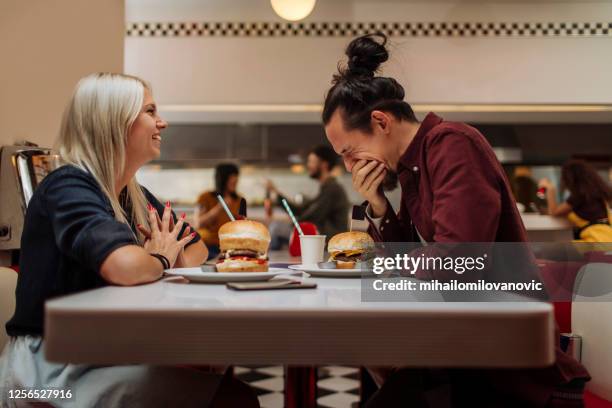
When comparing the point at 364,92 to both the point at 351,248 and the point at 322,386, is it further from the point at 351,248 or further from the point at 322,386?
the point at 322,386

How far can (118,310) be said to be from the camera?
38.1 inches

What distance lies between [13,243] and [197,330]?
A: 6.45ft

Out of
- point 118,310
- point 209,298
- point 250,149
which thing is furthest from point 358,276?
point 250,149

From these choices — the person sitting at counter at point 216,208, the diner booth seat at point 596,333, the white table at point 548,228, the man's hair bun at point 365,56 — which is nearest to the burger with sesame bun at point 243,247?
the man's hair bun at point 365,56

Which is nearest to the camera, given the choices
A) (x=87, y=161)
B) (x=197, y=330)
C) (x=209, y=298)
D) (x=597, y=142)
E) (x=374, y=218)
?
(x=197, y=330)

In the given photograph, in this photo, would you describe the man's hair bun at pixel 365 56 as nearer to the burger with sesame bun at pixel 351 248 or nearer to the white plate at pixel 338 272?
the burger with sesame bun at pixel 351 248

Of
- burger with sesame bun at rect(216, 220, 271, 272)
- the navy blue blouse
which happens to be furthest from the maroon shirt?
the navy blue blouse

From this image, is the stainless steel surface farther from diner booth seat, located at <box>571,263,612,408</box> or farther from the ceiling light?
the ceiling light

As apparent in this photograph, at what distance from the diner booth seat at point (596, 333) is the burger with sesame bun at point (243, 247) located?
1.04 meters

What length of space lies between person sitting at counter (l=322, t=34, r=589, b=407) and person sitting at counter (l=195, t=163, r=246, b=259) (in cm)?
350

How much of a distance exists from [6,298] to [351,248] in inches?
43.0

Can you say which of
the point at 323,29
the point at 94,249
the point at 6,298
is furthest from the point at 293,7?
the point at 94,249

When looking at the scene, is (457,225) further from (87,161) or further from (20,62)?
(20,62)

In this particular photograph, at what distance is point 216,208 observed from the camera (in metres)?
5.59
